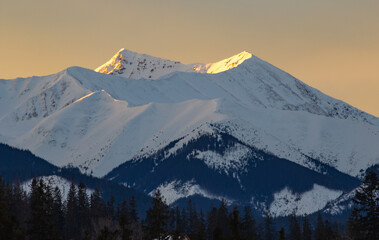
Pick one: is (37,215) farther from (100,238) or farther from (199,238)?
(199,238)

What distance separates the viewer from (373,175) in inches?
5123

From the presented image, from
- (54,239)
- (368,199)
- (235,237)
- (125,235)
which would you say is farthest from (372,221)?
(54,239)

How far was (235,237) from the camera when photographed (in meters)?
121

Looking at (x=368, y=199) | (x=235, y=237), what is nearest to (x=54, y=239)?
(x=235, y=237)

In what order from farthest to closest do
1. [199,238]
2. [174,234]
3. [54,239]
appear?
[174,234]
[54,239]
[199,238]

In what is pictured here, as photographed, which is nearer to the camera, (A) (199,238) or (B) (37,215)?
(A) (199,238)

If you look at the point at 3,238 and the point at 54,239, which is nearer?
the point at 3,238

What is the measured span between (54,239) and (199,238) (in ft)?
66.1

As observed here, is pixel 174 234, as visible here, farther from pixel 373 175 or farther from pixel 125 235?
pixel 373 175

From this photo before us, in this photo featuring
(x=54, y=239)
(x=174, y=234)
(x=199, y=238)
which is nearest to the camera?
(x=199, y=238)

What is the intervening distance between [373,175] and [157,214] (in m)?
28.5

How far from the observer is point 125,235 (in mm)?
128625

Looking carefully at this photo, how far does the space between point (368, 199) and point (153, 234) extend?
2848cm

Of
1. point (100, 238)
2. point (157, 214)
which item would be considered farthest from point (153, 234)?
point (100, 238)
